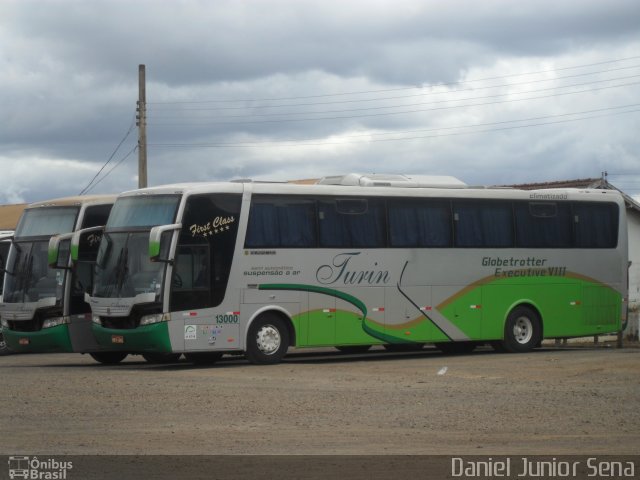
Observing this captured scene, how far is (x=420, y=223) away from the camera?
2616 centimetres

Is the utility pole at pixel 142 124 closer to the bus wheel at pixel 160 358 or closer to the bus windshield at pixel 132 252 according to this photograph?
the bus wheel at pixel 160 358

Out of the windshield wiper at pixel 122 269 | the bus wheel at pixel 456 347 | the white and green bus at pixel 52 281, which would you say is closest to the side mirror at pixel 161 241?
the windshield wiper at pixel 122 269

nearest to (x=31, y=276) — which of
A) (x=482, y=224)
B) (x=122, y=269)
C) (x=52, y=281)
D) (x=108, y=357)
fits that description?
(x=52, y=281)

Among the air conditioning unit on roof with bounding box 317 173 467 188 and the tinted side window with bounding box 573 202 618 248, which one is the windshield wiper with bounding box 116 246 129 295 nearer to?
the air conditioning unit on roof with bounding box 317 173 467 188

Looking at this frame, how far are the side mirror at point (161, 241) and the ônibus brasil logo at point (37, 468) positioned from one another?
10.6 m

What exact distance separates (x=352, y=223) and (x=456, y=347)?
17.7 feet

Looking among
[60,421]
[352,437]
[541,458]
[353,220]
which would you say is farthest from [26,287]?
[541,458]

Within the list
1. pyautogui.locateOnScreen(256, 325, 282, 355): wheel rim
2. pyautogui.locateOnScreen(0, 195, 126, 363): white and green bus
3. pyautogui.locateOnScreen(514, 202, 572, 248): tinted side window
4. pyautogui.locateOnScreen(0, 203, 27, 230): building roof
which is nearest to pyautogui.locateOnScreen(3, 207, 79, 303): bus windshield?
pyautogui.locateOnScreen(0, 195, 126, 363): white and green bus

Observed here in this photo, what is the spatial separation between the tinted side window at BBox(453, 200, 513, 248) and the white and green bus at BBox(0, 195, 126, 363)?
750 cm

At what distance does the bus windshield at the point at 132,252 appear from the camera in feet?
74.1

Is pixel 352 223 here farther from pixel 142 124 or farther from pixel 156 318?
pixel 142 124

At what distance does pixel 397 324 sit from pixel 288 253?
322 cm

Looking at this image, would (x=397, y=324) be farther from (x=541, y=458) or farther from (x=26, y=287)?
(x=541, y=458)

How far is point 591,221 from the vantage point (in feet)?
94.4
